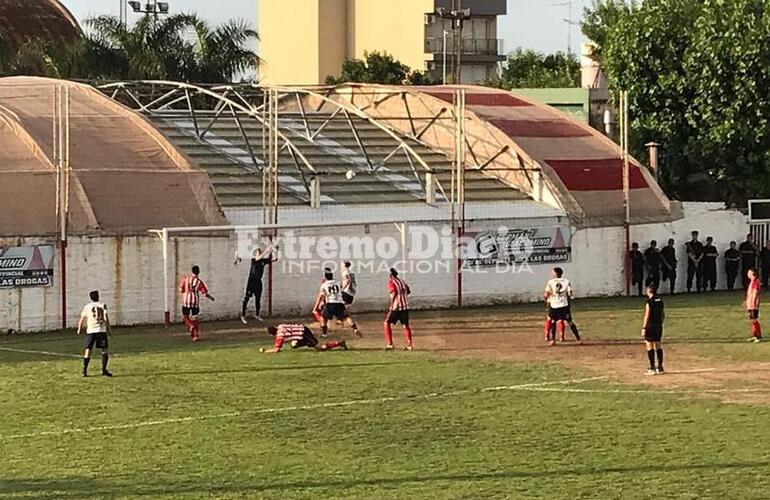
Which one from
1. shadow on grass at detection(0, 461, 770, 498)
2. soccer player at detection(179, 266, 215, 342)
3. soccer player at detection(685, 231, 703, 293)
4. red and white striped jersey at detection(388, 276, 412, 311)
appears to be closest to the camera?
shadow on grass at detection(0, 461, 770, 498)

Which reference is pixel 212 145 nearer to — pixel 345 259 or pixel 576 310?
pixel 345 259

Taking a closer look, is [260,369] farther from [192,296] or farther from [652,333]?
[652,333]

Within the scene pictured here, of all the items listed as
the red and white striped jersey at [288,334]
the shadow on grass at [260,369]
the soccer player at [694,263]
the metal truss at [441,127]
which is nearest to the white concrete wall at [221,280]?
the soccer player at [694,263]

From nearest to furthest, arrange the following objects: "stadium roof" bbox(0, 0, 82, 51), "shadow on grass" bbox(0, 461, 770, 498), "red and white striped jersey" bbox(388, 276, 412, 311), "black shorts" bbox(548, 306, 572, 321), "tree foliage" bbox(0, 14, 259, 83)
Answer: "shadow on grass" bbox(0, 461, 770, 498)
"red and white striped jersey" bbox(388, 276, 412, 311)
"black shorts" bbox(548, 306, 572, 321)
"tree foliage" bbox(0, 14, 259, 83)
"stadium roof" bbox(0, 0, 82, 51)

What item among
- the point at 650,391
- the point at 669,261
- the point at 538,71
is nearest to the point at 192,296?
the point at 650,391

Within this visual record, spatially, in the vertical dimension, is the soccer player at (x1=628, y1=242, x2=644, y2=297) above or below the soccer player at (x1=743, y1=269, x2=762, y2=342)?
above

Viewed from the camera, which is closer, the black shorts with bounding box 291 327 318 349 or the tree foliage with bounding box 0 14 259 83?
the black shorts with bounding box 291 327 318 349

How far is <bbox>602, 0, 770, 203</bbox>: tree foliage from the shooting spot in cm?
4231

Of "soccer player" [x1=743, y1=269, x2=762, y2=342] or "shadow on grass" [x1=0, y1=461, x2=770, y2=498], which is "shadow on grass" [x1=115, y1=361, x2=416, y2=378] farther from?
"shadow on grass" [x1=0, y1=461, x2=770, y2=498]

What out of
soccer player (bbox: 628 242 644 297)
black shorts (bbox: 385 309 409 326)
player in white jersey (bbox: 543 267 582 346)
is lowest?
black shorts (bbox: 385 309 409 326)

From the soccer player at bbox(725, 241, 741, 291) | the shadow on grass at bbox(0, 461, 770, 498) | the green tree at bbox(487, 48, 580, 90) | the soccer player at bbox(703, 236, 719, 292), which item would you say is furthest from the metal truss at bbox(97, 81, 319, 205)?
the green tree at bbox(487, 48, 580, 90)

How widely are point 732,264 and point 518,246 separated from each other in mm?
7040

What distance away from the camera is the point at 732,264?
38844 millimetres

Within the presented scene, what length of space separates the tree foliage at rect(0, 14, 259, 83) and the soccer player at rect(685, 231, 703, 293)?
63.0 feet
